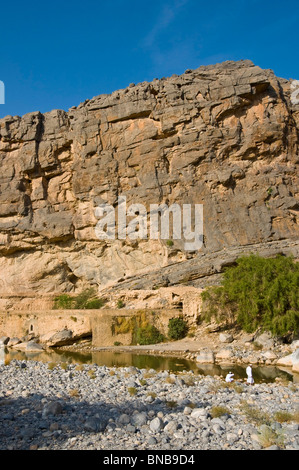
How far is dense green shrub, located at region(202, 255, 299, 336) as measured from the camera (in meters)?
21.8

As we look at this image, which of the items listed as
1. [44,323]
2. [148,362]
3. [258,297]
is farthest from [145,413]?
[44,323]

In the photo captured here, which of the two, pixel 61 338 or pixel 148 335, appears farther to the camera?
pixel 61 338

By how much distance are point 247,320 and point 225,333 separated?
269cm

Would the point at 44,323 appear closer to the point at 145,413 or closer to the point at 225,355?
the point at 225,355

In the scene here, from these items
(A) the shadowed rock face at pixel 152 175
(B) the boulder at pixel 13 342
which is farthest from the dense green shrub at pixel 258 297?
(B) the boulder at pixel 13 342

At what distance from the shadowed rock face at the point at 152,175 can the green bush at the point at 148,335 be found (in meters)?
7.10

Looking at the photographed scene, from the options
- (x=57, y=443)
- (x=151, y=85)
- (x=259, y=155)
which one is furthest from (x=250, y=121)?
(x=57, y=443)

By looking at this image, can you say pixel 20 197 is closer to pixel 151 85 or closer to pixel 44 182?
pixel 44 182

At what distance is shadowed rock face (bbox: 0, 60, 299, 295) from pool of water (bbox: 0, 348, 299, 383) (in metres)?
11.2

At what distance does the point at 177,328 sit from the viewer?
26.5 meters

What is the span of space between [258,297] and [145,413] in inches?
562

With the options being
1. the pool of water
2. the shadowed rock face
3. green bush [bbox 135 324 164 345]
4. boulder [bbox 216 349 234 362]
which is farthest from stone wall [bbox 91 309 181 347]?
boulder [bbox 216 349 234 362]

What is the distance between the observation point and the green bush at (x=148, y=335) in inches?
1030

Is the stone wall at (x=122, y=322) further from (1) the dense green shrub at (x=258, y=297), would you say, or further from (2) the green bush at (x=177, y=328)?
(1) the dense green shrub at (x=258, y=297)
